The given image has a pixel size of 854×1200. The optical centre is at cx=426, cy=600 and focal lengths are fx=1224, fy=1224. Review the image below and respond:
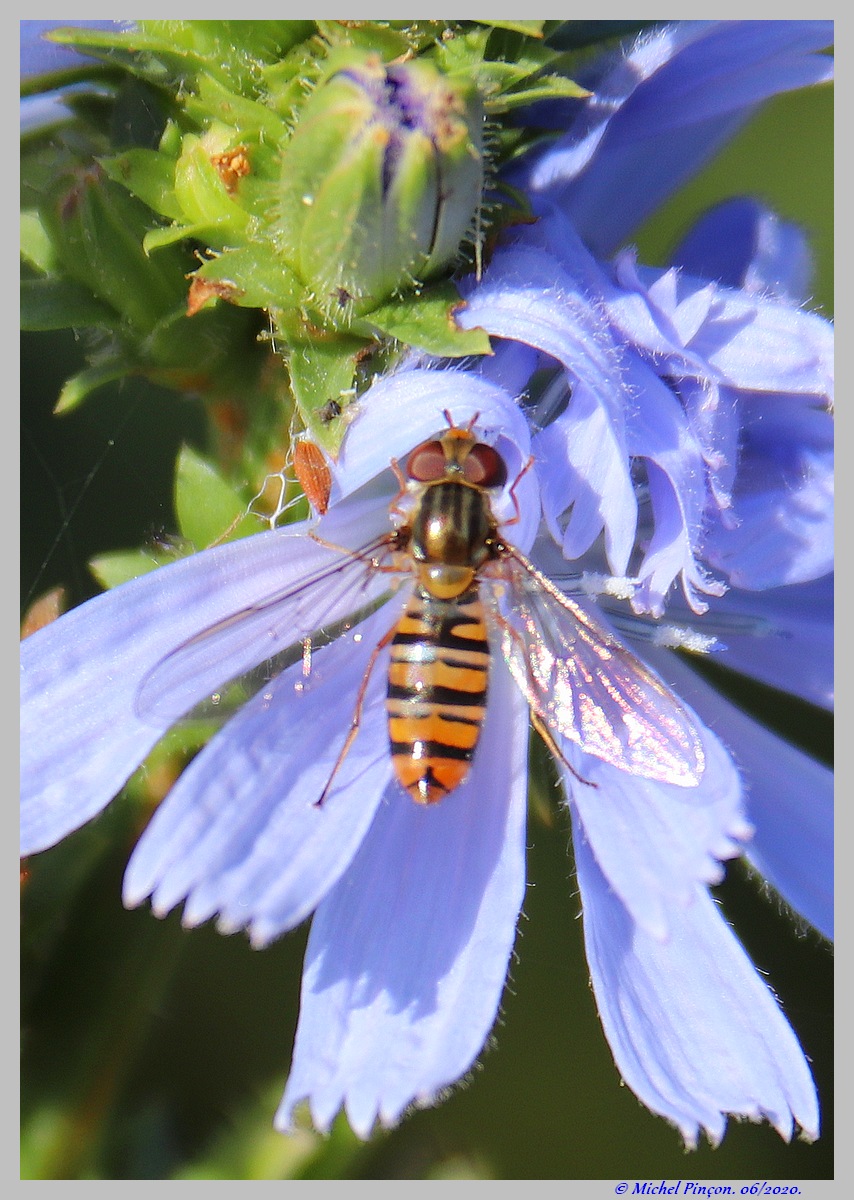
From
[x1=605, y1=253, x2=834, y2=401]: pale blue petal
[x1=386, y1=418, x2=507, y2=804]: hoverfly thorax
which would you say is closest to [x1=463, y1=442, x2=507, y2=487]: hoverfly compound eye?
[x1=386, y1=418, x2=507, y2=804]: hoverfly thorax

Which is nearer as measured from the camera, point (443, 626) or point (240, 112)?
point (240, 112)

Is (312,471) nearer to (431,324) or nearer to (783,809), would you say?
(431,324)

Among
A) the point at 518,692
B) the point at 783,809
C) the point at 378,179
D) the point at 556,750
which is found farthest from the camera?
the point at 783,809

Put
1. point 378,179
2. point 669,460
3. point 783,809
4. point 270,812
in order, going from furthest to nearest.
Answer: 1. point 783,809
2. point 270,812
3. point 669,460
4. point 378,179

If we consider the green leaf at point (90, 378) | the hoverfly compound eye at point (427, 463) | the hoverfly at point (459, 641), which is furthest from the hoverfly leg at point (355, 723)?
the green leaf at point (90, 378)

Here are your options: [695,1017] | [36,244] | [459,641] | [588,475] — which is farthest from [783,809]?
[36,244]

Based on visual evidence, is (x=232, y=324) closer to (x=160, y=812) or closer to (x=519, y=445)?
(x=519, y=445)

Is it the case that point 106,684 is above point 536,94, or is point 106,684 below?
below
